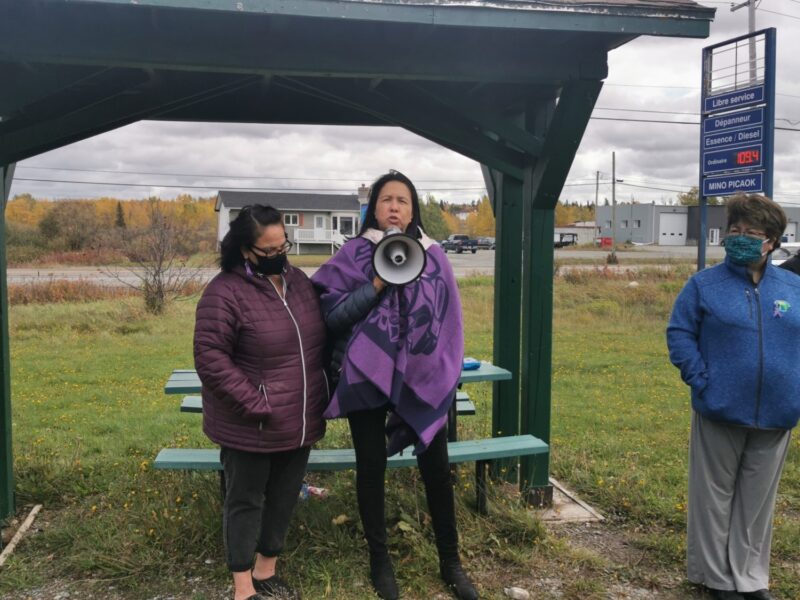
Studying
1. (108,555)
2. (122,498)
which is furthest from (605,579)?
(122,498)

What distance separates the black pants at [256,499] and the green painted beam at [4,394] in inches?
69.1

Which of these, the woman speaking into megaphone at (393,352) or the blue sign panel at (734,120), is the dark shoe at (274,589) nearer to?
the woman speaking into megaphone at (393,352)

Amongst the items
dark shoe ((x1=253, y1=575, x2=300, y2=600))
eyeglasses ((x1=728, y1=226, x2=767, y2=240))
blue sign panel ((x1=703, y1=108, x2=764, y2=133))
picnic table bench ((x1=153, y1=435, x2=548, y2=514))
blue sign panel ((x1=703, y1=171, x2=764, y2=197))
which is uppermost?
blue sign panel ((x1=703, y1=108, x2=764, y2=133))

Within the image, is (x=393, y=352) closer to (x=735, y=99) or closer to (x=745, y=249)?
(x=745, y=249)

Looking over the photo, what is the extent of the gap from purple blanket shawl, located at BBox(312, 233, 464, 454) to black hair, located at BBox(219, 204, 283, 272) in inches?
15.9

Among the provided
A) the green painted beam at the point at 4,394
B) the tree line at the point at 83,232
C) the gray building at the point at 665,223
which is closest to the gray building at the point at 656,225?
the gray building at the point at 665,223

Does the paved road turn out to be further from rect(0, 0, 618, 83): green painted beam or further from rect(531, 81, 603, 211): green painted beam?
rect(0, 0, 618, 83): green painted beam

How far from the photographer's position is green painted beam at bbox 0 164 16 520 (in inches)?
165

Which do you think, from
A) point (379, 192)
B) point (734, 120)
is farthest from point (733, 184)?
point (379, 192)

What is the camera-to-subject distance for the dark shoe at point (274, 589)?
335 cm

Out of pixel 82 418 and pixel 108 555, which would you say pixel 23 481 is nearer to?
pixel 108 555

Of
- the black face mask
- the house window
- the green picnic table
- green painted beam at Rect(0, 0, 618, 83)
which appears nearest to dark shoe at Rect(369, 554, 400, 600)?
the green picnic table

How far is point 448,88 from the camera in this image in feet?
15.4

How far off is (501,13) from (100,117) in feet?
7.63
